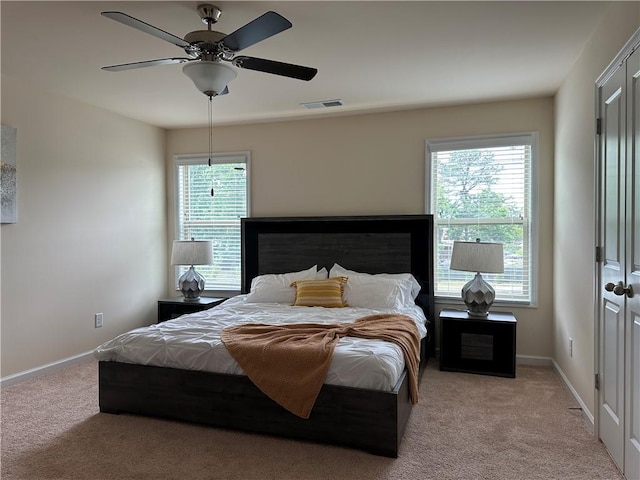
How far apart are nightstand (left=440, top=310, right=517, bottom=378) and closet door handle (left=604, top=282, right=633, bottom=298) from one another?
1.49 m

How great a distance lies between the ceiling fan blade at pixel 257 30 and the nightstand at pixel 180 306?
3.02 meters

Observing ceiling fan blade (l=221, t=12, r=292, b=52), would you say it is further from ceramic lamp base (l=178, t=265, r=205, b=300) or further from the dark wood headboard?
ceramic lamp base (l=178, t=265, r=205, b=300)

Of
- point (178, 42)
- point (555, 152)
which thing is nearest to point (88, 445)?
point (178, 42)

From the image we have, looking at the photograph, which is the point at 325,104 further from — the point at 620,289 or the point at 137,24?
the point at 620,289

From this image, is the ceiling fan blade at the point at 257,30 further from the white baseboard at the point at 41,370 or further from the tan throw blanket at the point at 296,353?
the white baseboard at the point at 41,370

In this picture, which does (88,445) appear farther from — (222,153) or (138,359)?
(222,153)

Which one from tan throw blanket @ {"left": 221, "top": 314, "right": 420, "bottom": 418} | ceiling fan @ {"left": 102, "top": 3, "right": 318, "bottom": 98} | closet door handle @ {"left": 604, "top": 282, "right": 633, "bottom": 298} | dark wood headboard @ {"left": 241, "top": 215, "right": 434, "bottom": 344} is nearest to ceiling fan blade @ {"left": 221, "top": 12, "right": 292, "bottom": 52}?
ceiling fan @ {"left": 102, "top": 3, "right": 318, "bottom": 98}

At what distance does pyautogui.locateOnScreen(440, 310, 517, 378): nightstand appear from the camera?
3.89 m

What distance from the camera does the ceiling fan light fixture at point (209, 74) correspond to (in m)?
2.51

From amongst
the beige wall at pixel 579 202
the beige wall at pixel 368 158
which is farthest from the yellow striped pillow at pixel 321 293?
the beige wall at pixel 579 202

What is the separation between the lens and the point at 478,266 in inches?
156

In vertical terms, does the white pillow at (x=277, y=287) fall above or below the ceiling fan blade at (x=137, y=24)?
below

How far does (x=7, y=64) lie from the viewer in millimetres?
3336

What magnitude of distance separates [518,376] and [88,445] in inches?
134
